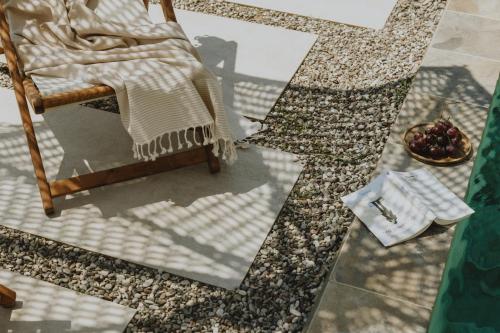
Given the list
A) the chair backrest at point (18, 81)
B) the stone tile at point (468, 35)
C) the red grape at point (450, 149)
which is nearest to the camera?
the chair backrest at point (18, 81)

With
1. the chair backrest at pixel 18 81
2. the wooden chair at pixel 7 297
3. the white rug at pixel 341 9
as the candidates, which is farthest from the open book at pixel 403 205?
the white rug at pixel 341 9

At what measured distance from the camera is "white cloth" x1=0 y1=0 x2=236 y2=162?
3.09 meters

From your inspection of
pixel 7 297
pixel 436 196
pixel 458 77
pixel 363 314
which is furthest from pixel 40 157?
pixel 458 77

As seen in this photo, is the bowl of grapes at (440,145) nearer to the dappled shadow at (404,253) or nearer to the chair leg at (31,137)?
the dappled shadow at (404,253)

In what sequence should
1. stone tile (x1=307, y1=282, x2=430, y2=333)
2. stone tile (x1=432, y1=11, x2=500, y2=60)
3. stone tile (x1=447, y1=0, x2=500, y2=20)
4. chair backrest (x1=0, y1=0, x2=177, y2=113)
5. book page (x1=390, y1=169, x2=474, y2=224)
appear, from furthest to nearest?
stone tile (x1=447, y1=0, x2=500, y2=20)
stone tile (x1=432, y1=11, x2=500, y2=60)
book page (x1=390, y1=169, x2=474, y2=224)
chair backrest (x1=0, y1=0, x2=177, y2=113)
stone tile (x1=307, y1=282, x2=430, y2=333)

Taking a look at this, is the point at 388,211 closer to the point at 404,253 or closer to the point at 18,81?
the point at 404,253

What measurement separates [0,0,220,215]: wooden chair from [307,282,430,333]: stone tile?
1.00 metres

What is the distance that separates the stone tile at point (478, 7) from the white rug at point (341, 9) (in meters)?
0.42

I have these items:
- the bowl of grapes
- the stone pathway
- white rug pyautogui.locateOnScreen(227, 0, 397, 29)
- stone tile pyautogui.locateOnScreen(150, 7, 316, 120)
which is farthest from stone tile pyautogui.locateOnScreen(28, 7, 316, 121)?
Answer: the bowl of grapes

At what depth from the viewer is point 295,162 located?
11.4ft

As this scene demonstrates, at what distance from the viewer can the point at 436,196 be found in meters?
3.18

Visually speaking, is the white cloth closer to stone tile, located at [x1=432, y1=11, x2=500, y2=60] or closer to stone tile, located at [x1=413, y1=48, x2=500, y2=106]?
stone tile, located at [x1=413, y1=48, x2=500, y2=106]

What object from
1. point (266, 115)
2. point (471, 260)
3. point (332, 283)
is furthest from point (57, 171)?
point (471, 260)

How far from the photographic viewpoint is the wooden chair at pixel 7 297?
8.70 feet
